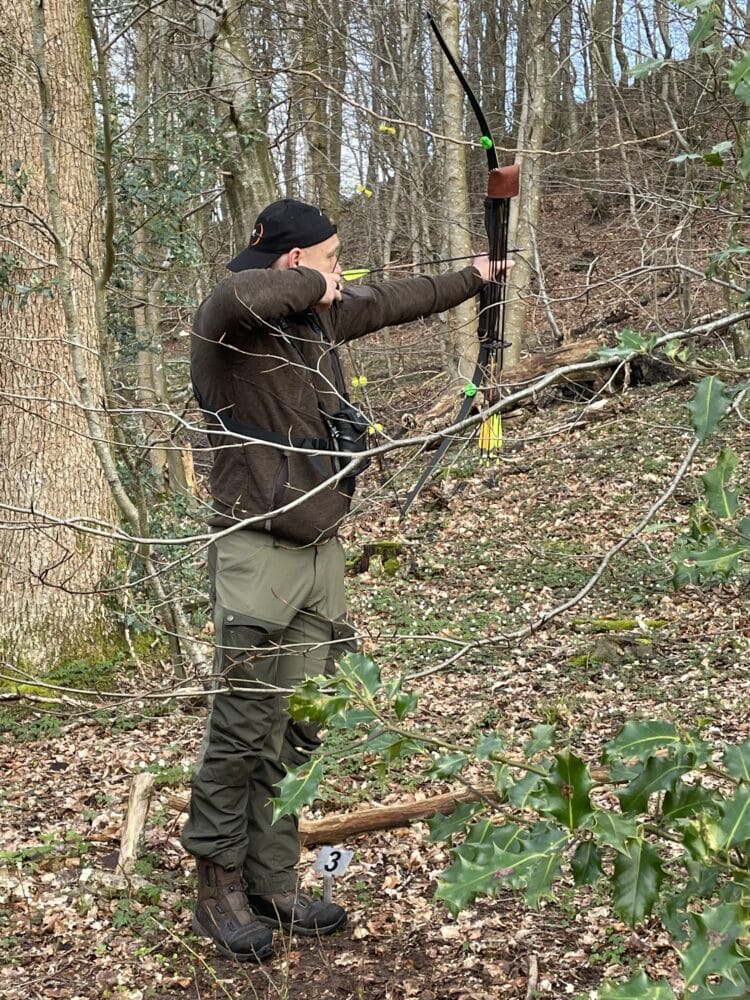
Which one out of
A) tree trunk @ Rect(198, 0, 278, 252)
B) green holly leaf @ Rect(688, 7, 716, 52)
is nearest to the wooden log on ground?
green holly leaf @ Rect(688, 7, 716, 52)

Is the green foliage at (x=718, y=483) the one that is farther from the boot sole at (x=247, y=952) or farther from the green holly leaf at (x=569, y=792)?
the boot sole at (x=247, y=952)

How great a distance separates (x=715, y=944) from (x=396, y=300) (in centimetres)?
258

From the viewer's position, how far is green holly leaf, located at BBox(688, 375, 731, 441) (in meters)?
1.60

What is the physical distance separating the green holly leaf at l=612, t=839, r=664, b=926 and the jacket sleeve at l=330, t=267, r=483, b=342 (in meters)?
2.18

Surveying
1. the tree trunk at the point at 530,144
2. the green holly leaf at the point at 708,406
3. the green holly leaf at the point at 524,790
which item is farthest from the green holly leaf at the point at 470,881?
the tree trunk at the point at 530,144

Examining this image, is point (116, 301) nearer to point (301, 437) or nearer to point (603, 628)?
point (603, 628)

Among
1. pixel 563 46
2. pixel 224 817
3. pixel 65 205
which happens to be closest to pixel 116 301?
pixel 65 205

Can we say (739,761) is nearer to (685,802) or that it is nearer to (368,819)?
(685,802)

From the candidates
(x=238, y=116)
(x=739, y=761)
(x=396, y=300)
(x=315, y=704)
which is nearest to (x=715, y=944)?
(x=739, y=761)

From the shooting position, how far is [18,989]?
2871 mm

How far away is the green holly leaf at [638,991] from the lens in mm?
1269

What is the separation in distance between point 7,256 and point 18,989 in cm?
356

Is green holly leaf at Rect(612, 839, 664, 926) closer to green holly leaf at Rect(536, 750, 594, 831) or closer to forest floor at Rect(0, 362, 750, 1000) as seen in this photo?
green holly leaf at Rect(536, 750, 594, 831)

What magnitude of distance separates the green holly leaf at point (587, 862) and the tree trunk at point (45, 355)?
4.05 metres
